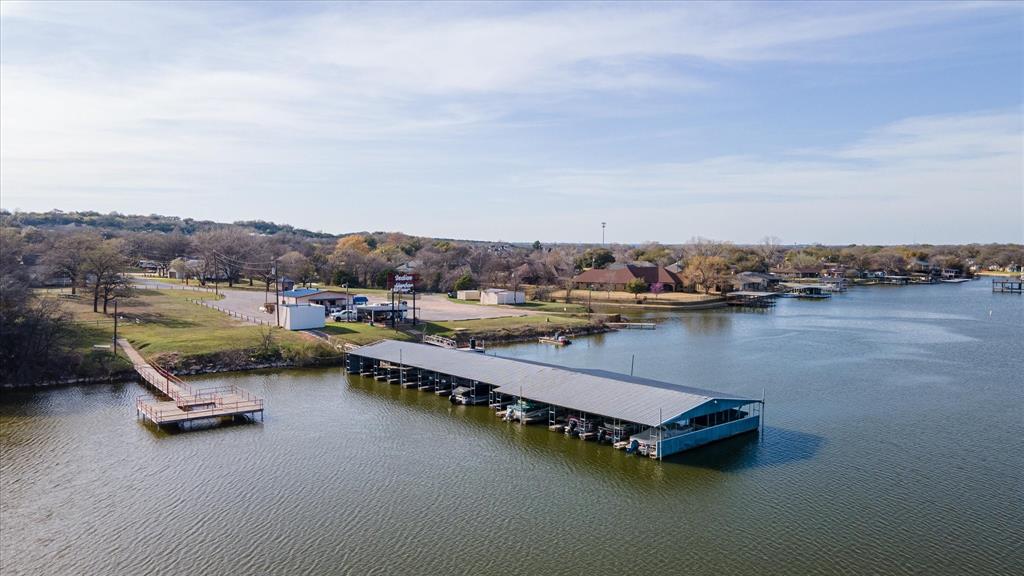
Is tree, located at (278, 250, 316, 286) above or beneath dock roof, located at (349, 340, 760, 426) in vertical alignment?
above

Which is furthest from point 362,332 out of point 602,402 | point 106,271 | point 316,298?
point 602,402

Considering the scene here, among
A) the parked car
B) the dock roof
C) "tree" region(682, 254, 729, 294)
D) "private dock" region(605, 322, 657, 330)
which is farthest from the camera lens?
"tree" region(682, 254, 729, 294)

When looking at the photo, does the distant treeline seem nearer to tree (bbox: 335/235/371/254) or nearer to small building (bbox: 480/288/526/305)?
tree (bbox: 335/235/371/254)

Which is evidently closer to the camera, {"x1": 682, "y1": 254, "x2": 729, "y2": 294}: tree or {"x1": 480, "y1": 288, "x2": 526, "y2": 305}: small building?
{"x1": 480, "y1": 288, "x2": 526, "y2": 305}: small building

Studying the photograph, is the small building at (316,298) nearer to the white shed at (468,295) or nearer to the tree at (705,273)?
the white shed at (468,295)

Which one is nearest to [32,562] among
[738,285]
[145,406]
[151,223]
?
[145,406]

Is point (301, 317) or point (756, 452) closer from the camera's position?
point (756, 452)

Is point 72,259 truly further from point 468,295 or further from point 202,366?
point 468,295

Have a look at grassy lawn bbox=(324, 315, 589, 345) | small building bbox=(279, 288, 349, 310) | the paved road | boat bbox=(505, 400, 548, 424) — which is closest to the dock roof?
→ boat bbox=(505, 400, 548, 424)
